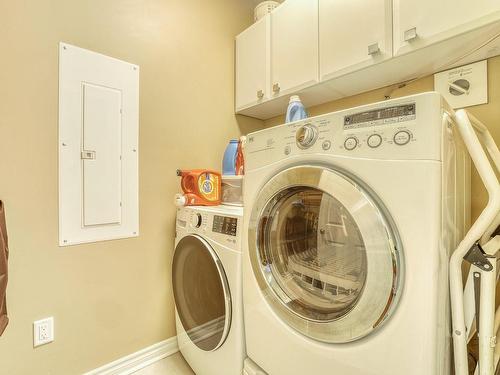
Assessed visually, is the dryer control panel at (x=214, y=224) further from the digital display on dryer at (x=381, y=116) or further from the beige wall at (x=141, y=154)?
the digital display on dryer at (x=381, y=116)

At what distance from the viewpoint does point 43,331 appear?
3.66 feet

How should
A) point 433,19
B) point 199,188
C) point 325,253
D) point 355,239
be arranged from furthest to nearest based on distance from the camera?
point 199,188 → point 433,19 → point 325,253 → point 355,239

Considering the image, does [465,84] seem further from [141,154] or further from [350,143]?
[141,154]

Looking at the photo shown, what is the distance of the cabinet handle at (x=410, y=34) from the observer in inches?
38.7

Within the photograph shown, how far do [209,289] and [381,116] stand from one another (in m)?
0.96

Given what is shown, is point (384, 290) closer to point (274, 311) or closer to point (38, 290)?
point (274, 311)

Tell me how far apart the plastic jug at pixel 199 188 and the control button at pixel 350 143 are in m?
0.86

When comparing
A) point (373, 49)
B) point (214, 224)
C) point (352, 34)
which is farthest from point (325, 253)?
point (352, 34)

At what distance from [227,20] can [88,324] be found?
2060 mm

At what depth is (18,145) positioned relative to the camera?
1058mm

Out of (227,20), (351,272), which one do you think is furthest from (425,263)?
(227,20)

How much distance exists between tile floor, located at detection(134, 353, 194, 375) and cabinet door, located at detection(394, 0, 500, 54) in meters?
1.87

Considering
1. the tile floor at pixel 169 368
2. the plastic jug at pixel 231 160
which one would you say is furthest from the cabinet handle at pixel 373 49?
the tile floor at pixel 169 368

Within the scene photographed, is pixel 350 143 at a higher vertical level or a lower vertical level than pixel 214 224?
higher
